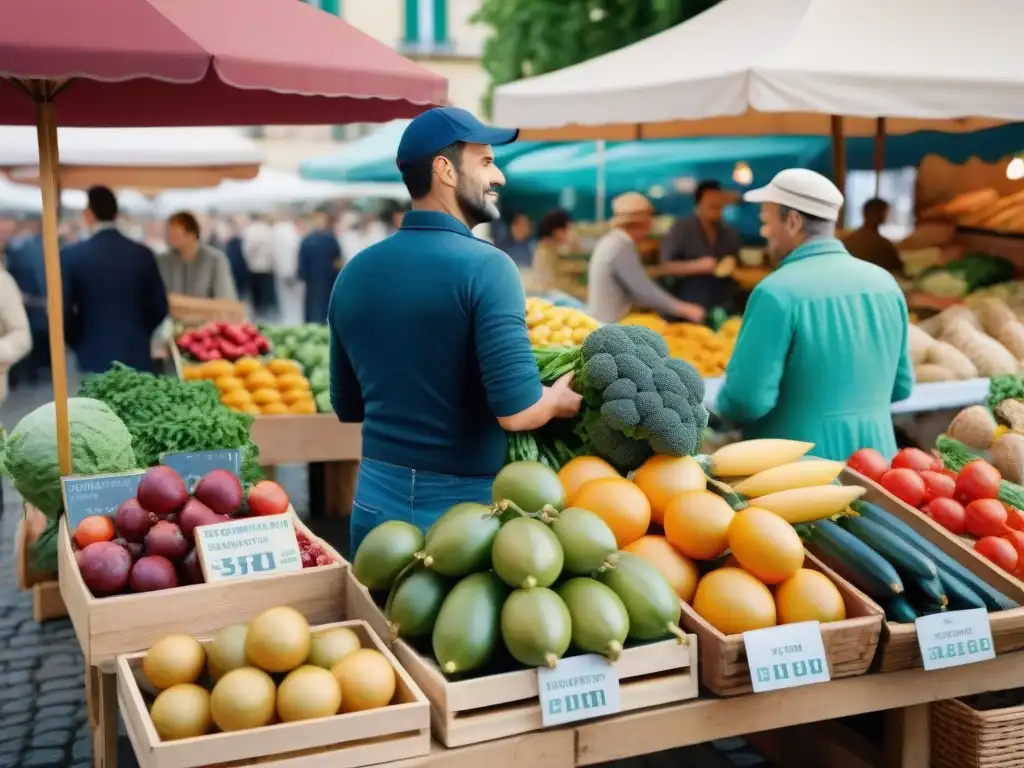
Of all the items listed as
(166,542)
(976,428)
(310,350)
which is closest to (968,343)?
(976,428)

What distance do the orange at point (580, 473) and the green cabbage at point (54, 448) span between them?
187 centimetres

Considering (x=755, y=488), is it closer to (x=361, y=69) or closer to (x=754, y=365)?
(x=754, y=365)

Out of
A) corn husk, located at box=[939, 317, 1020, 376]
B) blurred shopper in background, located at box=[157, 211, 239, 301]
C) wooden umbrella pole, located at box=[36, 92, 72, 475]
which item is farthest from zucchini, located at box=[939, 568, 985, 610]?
blurred shopper in background, located at box=[157, 211, 239, 301]

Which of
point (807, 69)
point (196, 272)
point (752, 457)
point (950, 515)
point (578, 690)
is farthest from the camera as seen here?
point (196, 272)

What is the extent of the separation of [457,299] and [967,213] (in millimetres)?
6407

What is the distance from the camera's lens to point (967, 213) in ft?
26.2

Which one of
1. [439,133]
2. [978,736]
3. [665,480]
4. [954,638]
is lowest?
[978,736]

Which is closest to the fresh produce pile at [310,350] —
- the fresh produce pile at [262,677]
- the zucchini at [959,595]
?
the fresh produce pile at [262,677]

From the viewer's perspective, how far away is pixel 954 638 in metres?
2.46

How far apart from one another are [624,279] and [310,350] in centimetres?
208

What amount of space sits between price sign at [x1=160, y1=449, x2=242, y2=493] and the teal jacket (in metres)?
1.70

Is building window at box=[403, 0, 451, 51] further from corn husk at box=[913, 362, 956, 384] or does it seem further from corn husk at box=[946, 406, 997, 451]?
corn husk at box=[946, 406, 997, 451]

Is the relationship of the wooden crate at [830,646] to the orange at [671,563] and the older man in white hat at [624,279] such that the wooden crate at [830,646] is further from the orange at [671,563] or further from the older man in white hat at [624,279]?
the older man in white hat at [624,279]

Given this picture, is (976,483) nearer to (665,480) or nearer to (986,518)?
(986,518)
